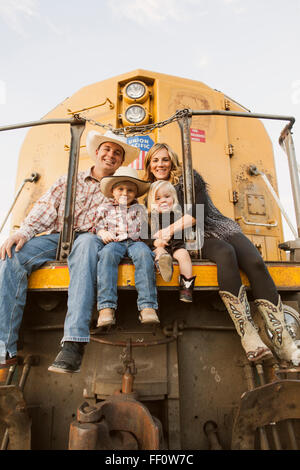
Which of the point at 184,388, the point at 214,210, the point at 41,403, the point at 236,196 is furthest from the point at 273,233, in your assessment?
the point at 41,403

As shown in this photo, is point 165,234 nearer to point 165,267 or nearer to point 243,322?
point 165,267

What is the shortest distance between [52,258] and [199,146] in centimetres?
177

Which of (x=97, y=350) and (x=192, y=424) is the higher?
(x=97, y=350)

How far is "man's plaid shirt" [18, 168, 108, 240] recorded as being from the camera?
1.95 m

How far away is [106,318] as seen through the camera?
1392 millimetres

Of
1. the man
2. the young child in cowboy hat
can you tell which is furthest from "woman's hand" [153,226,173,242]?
the man

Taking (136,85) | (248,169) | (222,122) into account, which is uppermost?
(136,85)

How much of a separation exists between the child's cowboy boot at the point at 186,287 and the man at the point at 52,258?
1.43 ft

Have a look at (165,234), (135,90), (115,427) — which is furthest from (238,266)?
(135,90)

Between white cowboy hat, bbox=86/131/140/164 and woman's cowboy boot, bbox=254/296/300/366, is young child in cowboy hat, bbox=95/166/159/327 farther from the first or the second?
woman's cowboy boot, bbox=254/296/300/366

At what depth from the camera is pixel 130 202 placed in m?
2.02

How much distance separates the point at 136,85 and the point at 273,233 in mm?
1910

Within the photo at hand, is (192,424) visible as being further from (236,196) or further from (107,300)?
(236,196)

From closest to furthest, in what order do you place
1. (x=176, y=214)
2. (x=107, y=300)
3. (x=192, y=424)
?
1. (x=107, y=300)
2. (x=192, y=424)
3. (x=176, y=214)
